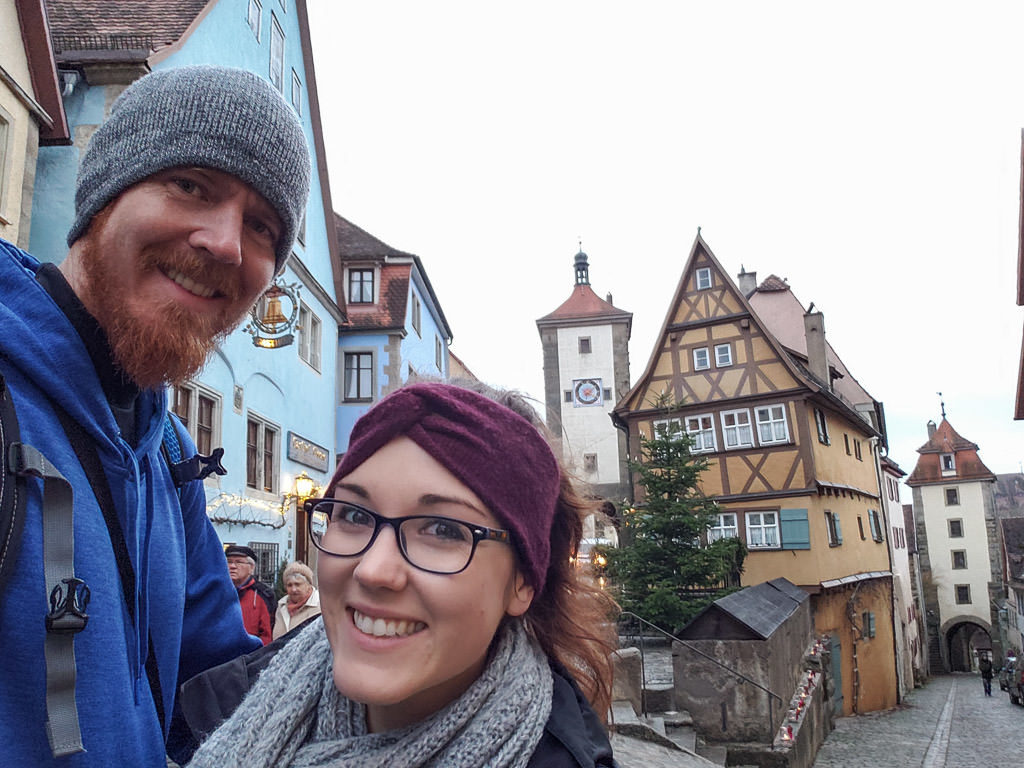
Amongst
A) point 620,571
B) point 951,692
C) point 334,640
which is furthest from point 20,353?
point 951,692

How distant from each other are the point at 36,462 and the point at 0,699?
34 centimetres

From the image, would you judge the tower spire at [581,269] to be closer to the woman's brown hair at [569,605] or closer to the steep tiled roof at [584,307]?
the steep tiled roof at [584,307]

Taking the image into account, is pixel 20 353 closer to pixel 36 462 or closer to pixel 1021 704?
pixel 36 462

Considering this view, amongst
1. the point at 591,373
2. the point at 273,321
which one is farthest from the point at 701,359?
the point at 591,373

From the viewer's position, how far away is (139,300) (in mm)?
1483

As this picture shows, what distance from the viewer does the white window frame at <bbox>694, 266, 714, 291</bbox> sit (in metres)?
23.4

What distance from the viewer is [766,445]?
2205 centimetres

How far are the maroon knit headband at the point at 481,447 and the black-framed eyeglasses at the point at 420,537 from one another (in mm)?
64

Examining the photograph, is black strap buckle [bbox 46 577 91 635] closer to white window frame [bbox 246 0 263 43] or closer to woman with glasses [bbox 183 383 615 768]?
woman with glasses [bbox 183 383 615 768]

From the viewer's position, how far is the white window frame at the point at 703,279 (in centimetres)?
2338

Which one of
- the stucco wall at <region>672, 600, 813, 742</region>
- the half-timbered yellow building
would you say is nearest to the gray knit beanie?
the stucco wall at <region>672, 600, 813, 742</region>

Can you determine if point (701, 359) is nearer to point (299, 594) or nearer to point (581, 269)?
point (299, 594)

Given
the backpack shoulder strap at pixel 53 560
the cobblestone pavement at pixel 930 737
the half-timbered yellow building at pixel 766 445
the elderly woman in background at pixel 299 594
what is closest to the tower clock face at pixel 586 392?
the half-timbered yellow building at pixel 766 445

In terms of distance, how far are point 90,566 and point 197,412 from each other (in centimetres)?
1097
